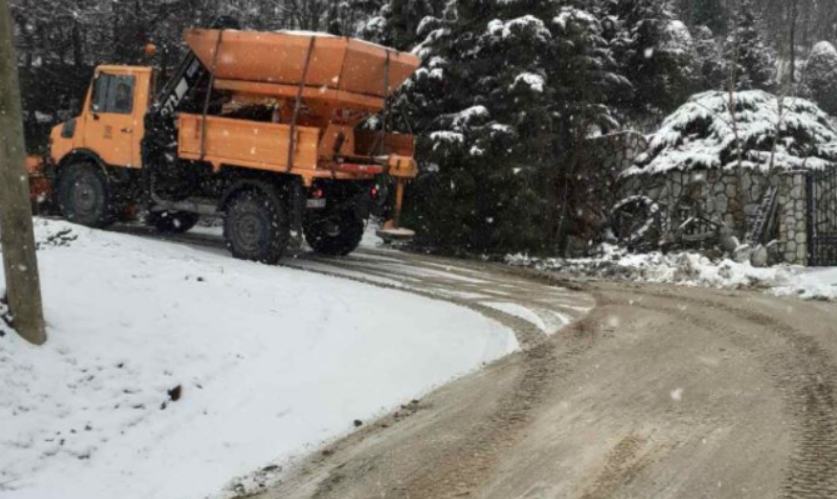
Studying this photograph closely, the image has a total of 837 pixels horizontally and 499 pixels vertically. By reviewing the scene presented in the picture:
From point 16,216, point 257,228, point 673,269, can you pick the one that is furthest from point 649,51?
point 16,216

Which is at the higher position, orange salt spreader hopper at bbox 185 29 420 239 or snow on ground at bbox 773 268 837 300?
orange salt spreader hopper at bbox 185 29 420 239

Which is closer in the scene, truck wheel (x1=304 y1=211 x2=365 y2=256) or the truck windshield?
the truck windshield

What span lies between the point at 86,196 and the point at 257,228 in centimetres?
368

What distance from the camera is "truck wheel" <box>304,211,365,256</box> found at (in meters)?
13.1

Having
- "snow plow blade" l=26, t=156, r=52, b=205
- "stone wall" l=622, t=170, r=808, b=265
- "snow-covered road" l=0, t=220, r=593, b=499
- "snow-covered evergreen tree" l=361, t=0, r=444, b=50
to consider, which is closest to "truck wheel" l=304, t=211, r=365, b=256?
"snow-covered road" l=0, t=220, r=593, b=499

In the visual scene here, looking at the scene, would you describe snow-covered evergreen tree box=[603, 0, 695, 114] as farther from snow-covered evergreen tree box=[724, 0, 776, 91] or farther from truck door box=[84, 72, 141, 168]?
truck door box=[84, 72, 141, 168]

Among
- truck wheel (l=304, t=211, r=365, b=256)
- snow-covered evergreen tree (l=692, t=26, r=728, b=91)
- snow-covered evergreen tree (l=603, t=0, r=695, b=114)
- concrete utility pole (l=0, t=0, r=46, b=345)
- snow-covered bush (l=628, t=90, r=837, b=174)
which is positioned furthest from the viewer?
snow-covered evergreen tree (l=692, t=26, r=728, b=91)

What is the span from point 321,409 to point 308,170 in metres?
5.28

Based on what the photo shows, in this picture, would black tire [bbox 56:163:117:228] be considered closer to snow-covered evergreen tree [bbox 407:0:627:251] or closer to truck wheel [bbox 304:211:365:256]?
truck wheel [bbox 304:211:365:256]

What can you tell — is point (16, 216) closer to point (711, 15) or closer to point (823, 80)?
point (823, 80)

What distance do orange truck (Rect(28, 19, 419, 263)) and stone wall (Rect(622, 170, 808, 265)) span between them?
6.67 meters

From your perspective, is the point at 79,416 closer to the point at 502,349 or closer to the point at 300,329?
the point at 300,329

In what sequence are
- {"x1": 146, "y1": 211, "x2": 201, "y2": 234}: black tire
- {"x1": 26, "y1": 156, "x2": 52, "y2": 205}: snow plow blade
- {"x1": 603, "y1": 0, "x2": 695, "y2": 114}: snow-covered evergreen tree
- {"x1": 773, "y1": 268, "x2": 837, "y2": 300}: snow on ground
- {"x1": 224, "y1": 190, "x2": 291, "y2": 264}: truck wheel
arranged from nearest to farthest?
{"x1": 773, "y1": 268, "x2": 837, "y2": 300}: snow on ground, {"x1": 224, "y1": 190, "x2": 291, "y2": 264}: truck wheel, {"x1": 26, "y1": 156, "x2": 52, "y2": 205}: snow plow blade, {"x1": 146, "y1": 211, "x2": 201, "y2": 234}: black tire, {"x1": 603, "y1": 0, "x2": 695, "y2": 114}: snow-covered evergreen tree

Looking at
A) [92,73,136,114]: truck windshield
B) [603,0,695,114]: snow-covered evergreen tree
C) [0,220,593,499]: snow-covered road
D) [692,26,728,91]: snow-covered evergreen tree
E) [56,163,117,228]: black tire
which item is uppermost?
[692,26,728,91]: snow-covered evergreen tree
